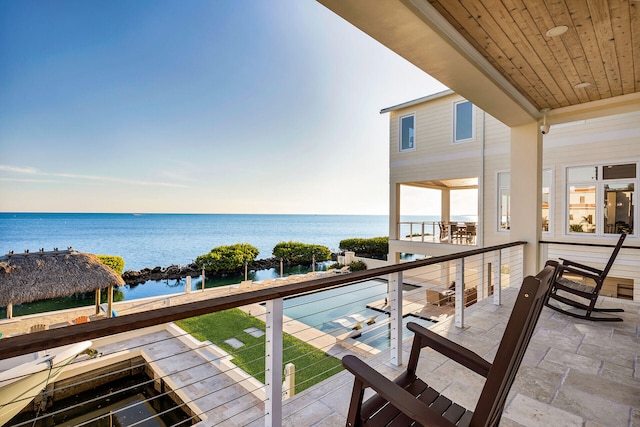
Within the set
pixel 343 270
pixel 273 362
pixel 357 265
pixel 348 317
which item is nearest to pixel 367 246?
pixel 357 265

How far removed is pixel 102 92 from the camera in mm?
21891

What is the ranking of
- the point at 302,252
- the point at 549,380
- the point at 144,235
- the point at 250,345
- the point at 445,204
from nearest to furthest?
the point at 549,380
the point at 250,345
the point at 445,204
the point at 302,252
the point at 144,235

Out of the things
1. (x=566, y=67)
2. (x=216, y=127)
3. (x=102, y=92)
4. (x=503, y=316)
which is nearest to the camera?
(x=566, y=67)

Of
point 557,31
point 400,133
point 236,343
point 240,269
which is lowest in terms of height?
point 240,269

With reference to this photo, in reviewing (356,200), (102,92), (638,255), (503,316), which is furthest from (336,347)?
(356,200)

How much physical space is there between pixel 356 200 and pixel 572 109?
50721 millimetres

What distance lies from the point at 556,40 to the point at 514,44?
0.35 metres

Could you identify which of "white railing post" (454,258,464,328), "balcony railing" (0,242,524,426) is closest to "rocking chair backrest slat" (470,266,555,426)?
"balcony railing" (0,242,524,426)

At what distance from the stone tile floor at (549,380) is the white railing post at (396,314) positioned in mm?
123

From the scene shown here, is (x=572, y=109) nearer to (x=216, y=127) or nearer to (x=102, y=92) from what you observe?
(x=216, y=127)

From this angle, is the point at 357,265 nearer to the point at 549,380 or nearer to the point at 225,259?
the point at 225,259

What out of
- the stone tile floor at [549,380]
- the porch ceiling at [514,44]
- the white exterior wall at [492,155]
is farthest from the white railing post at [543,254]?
the white exterior wall at [492,155]

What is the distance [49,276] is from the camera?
9180mm

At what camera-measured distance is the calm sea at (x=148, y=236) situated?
30.1m
